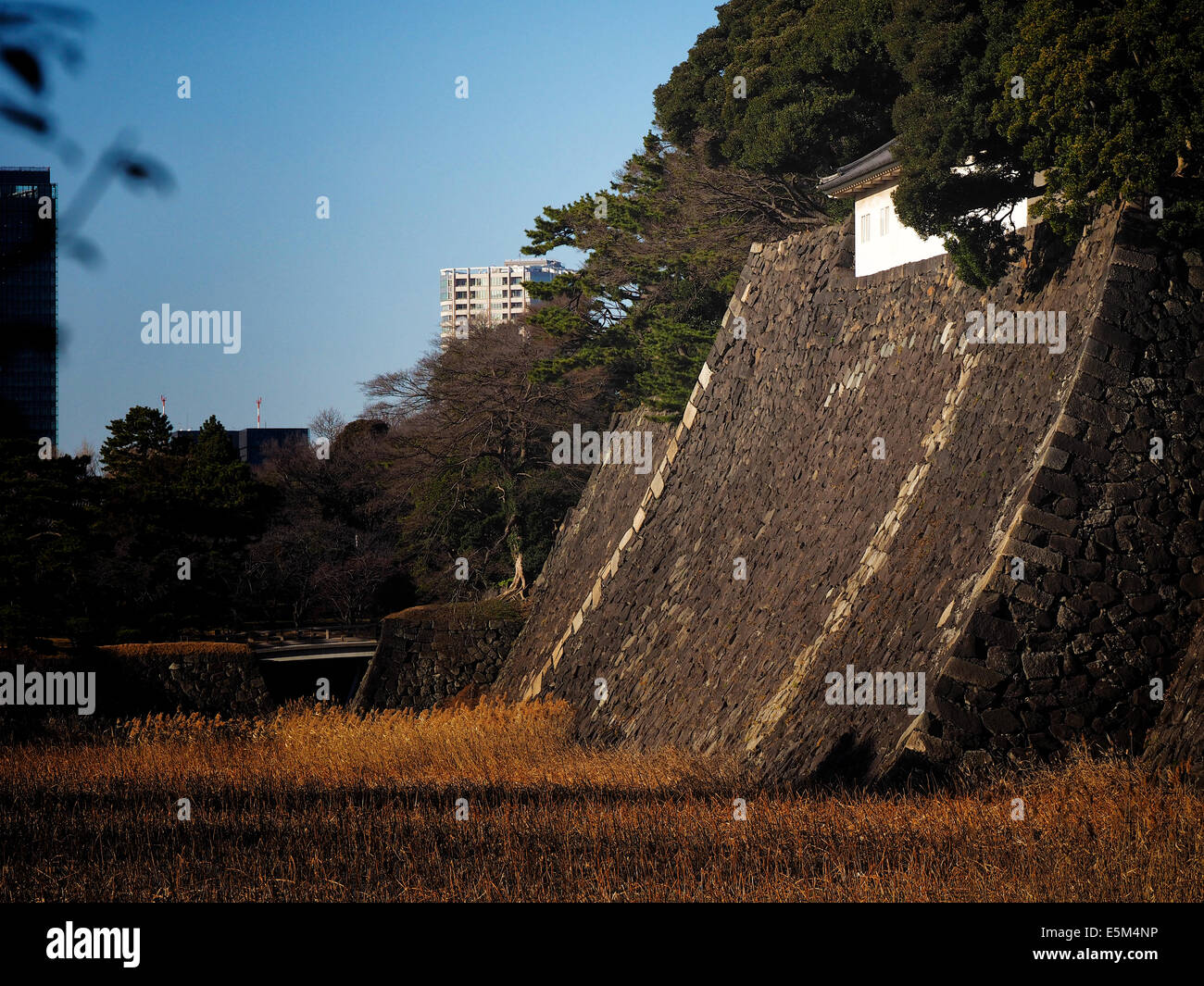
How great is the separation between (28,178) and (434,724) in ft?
62.7

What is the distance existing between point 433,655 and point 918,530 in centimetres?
1734

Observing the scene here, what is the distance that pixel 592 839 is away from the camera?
9367 mm

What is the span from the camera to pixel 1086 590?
1181cm

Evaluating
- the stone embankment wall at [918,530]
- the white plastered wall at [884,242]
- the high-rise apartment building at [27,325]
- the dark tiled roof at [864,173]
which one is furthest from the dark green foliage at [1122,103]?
the high-rise apartment building at [27,325]

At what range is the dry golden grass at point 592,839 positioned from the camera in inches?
302

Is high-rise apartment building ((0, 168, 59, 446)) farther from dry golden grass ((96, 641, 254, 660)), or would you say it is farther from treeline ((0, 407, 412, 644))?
dry golden grass ((96, 641, 254, 660))

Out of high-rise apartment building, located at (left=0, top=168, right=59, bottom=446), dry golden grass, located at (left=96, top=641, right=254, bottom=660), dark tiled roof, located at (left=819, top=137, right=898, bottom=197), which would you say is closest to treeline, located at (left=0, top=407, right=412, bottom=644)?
dry golden grass, located at (left=96, top=641, right=254, bottom=660)

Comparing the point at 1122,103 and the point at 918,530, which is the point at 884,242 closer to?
the point at 918,530

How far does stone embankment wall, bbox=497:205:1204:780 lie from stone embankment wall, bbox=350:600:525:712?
19.7ft

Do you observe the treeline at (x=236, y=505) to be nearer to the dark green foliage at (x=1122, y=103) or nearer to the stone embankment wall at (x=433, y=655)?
the stone embankment wall at (x=433, y=655)

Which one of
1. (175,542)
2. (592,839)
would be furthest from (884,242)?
(175,542)

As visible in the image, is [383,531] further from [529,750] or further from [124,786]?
[124,786]

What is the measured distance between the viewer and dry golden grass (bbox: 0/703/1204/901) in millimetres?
7672

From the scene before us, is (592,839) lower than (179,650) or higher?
higher
